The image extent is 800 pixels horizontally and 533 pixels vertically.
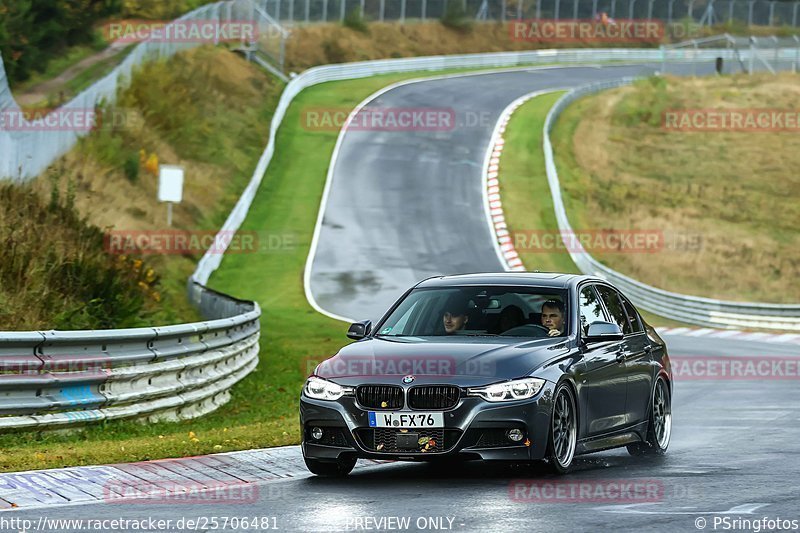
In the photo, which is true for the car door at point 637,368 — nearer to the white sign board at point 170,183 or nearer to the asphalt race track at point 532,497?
the asphalt race track at point 532,497

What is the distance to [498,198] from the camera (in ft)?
156

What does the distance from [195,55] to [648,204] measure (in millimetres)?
18746

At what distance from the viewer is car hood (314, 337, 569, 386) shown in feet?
33.7

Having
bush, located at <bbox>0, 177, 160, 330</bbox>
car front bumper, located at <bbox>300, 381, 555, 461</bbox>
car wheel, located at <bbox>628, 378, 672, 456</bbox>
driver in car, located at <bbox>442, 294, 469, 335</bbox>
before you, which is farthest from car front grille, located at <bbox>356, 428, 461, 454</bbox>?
bush, located at <bbox>0, 177, 160, 330</bbox>

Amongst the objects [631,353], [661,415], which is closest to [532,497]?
[631,353]

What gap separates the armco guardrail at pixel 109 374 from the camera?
12.3 m

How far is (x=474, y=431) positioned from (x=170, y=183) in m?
27.2

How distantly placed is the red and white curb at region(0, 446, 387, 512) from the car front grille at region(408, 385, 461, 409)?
116 centimetres

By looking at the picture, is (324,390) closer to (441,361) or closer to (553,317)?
(441,361)

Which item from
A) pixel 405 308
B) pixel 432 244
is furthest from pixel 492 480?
pixel 432 244

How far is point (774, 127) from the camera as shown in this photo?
67.3m

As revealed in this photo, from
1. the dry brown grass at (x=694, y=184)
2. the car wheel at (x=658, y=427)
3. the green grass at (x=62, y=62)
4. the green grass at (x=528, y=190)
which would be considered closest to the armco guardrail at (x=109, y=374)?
the car wheel at (x=658, y=427)

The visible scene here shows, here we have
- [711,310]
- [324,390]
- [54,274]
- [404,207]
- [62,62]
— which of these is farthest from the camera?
[62,62]

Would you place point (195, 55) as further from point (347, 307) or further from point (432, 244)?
point (347, 307)
